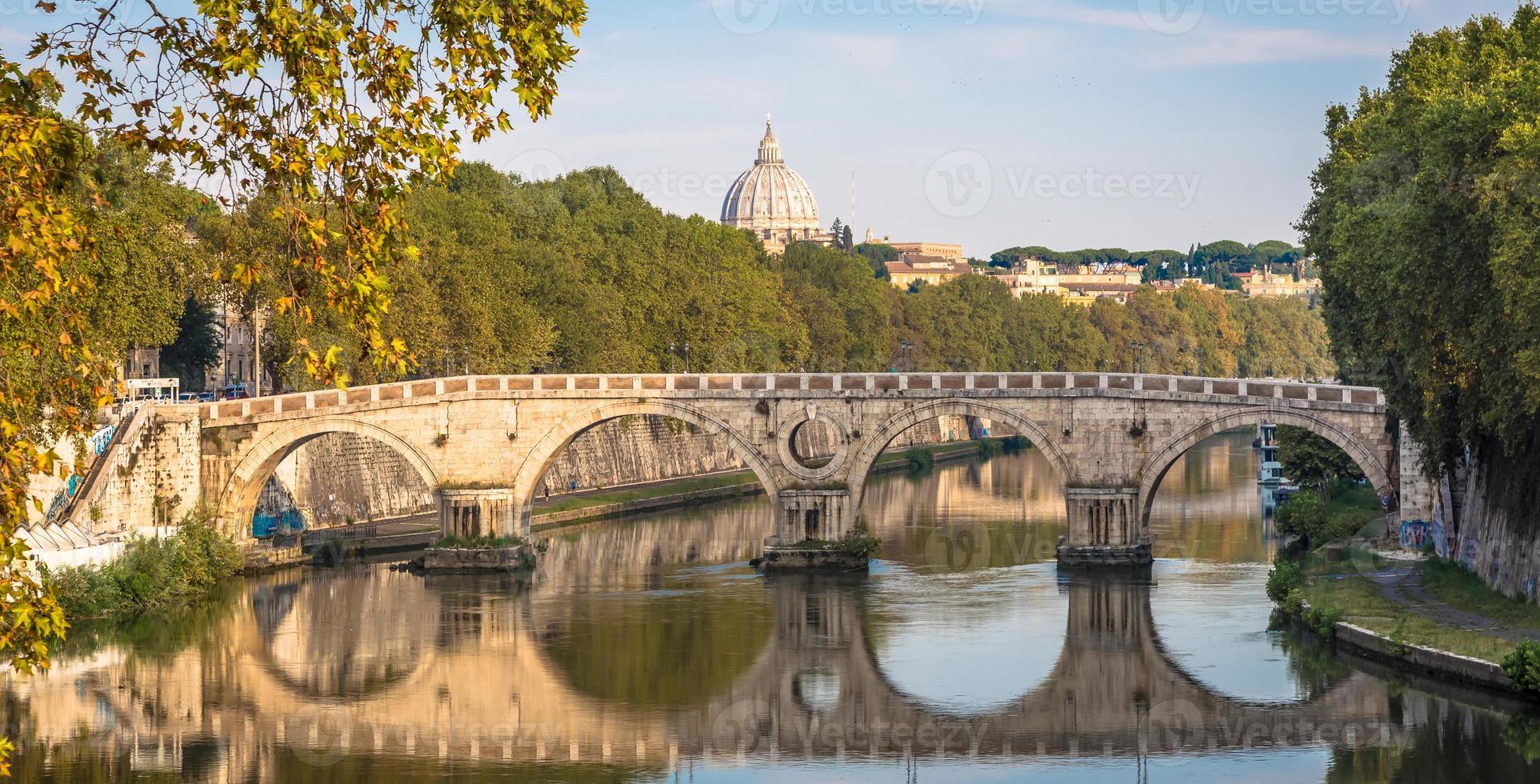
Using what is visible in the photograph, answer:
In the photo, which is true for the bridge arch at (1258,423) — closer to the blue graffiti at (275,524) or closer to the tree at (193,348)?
the blue graffiti at (275,524)

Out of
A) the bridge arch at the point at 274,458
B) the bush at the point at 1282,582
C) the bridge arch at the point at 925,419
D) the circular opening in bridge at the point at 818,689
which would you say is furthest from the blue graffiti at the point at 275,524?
the bush at the point at 1282,582

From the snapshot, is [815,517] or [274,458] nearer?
[815,517]

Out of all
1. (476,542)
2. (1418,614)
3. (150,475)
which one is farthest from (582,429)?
(1418,614)

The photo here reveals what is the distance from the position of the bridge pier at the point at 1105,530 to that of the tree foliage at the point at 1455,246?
8.87 metres

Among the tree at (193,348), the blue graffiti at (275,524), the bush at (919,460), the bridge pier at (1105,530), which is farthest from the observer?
the bush at (919,460)

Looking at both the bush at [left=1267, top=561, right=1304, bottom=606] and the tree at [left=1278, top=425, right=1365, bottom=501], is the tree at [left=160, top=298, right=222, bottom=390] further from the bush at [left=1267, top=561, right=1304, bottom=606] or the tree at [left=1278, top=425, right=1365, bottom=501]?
the bush at [left=1267, top=561, right=1304, bottom=606]

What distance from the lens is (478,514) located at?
55375 mm

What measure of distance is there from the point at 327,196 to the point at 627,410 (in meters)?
41.9

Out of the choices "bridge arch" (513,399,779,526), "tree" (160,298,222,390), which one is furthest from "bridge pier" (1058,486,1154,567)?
"tree" (160,298,222,390)

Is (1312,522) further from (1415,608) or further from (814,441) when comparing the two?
(814,441)

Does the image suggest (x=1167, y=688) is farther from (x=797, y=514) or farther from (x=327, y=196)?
(x=327, y=196)

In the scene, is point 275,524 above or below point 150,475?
below

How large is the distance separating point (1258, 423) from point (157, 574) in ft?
97.2

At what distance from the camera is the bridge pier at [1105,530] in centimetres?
5309
